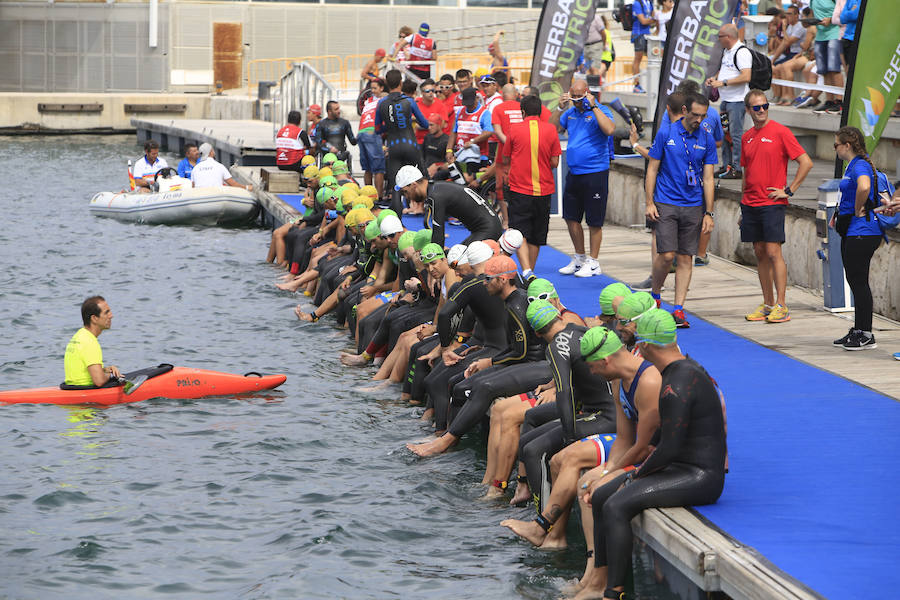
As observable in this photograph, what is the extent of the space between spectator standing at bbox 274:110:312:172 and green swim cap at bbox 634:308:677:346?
19.0 meters

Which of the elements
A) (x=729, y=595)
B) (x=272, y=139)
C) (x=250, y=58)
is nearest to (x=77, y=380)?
(x=729, y=595)

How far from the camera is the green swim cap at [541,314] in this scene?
845 cm

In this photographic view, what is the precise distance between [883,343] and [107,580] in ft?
23.9

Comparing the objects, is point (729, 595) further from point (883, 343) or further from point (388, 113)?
point (388, 113)

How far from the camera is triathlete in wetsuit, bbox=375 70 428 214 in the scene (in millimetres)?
19000

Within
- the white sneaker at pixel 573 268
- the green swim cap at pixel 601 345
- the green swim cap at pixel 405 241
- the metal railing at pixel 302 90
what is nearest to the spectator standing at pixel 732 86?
the white sneaker at pixel 573 268

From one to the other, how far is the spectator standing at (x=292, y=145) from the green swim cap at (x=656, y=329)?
62.2ft

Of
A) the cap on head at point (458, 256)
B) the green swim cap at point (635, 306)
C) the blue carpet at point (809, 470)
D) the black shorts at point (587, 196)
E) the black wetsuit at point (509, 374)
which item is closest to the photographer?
the blue carpet at point (809, 470)

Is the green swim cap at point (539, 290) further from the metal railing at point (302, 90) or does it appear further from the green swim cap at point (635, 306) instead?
the metal railing at point (302, 90)

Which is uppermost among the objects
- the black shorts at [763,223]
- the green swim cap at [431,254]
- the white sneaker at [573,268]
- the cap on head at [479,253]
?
the black shorts at [763,223]

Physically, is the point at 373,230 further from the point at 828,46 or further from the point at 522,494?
the point at 828,46

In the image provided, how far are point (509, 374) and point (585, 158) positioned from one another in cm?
496

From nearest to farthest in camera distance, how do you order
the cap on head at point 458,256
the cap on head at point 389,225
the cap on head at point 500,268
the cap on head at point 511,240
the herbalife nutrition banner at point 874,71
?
the cap on head at point 500,268 < the cap on head at point 458,256 < the herbalife nutrition banner at point 874,71 < the cap on head at point 511,240 < the cap on head at point 389,225

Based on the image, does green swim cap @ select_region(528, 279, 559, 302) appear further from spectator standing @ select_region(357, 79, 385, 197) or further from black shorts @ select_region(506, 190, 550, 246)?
spectator standing @ select_region(357, 79, 385, 197)
